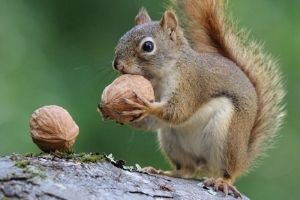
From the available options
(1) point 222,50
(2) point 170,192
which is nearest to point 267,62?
(1) point 222,50

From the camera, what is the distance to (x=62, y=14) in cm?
411

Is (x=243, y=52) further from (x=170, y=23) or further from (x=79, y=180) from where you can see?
(x=79, y=180)

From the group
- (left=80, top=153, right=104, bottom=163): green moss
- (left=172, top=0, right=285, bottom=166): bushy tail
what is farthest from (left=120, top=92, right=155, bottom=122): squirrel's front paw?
(left=172, top=0, right=285, bottom=166): bushy tail

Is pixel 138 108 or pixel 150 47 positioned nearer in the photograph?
pixel 138 108

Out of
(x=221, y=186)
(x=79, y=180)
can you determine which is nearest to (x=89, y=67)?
(x=221, y=186)

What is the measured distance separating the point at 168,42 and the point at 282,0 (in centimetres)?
103

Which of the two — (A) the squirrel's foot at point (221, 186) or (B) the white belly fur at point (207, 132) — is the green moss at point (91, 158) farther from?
(B) the white belly fur at point (207, 132)

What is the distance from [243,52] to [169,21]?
363 millimetres

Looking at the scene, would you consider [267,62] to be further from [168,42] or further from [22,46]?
[22,46]

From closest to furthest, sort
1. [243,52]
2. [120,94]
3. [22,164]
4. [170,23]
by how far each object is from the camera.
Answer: [22,164] < [120,94] < [170,23] < [243,52]

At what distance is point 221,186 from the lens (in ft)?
8.51

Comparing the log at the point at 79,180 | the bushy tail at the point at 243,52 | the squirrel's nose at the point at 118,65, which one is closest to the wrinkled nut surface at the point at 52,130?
the log at the point at 79,180

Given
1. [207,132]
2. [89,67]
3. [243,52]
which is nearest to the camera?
[207,132]

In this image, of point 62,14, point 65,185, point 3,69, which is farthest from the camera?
point 62,14
